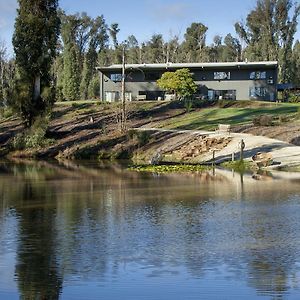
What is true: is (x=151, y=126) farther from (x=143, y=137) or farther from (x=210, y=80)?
(x=210, y=80)

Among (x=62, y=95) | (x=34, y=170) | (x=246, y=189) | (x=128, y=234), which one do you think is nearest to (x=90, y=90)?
(x=62, y=95)

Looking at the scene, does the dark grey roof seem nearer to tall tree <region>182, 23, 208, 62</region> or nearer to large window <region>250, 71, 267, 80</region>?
large window <region>250, 71, 267, 80</region>

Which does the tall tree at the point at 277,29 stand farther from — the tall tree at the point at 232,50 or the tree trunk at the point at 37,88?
the tree trunk at the point at 37,88

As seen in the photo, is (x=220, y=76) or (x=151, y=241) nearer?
(x=151, y=241)

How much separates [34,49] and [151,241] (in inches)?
1552

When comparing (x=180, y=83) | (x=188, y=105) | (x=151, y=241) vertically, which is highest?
(x=180, y=83)

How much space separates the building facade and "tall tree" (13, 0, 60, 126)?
26.5 m

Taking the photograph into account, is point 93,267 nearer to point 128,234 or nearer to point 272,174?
point 128,234

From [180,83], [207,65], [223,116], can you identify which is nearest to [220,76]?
[207,65]

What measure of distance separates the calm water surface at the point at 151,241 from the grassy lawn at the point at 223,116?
89.9ft

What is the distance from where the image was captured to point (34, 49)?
5428 centimetres

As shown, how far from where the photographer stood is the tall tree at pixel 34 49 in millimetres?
54031

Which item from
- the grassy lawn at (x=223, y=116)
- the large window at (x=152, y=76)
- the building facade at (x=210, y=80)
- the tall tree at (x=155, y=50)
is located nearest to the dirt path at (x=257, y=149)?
the grassy lawn at (x=223, y=116)

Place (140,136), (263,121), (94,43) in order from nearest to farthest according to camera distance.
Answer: (263,121) → (140,136) → (94,43)
